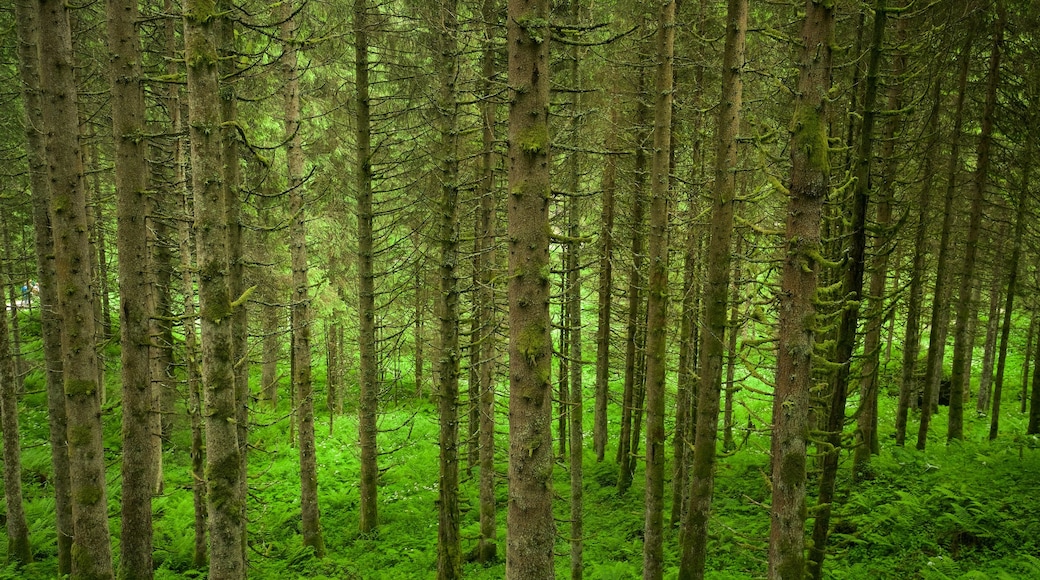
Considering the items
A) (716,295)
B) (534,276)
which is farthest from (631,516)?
(534,276)

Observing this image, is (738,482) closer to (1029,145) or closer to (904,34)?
(1029,145)

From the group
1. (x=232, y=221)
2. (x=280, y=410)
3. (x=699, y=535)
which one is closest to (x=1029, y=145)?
(x=699, y=535)

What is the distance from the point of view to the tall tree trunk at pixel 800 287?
582 cm

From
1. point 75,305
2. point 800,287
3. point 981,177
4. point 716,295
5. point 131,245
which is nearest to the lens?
point 800,287

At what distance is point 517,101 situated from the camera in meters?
5.25

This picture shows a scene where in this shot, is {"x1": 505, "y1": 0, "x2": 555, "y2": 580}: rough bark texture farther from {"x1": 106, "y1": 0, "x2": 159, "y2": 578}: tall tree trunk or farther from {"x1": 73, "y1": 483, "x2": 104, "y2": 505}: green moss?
{"x1": 73, "y1": 483, "x2": 104, "y2": 505}: green moss

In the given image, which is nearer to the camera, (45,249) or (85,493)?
(85,493)

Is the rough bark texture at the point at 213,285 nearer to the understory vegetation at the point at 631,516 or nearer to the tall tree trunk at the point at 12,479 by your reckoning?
the understory vegetation at the point at 631,516

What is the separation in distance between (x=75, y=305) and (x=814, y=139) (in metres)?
9.73

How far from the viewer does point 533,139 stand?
5.26m

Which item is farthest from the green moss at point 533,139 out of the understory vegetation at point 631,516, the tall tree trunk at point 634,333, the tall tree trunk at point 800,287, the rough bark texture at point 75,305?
the tall tree trunk at point 634,333

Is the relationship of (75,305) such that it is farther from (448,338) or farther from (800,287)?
(800,287)

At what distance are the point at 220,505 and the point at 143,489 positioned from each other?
148 inches

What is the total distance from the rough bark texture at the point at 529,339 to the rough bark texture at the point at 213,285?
124 inches
